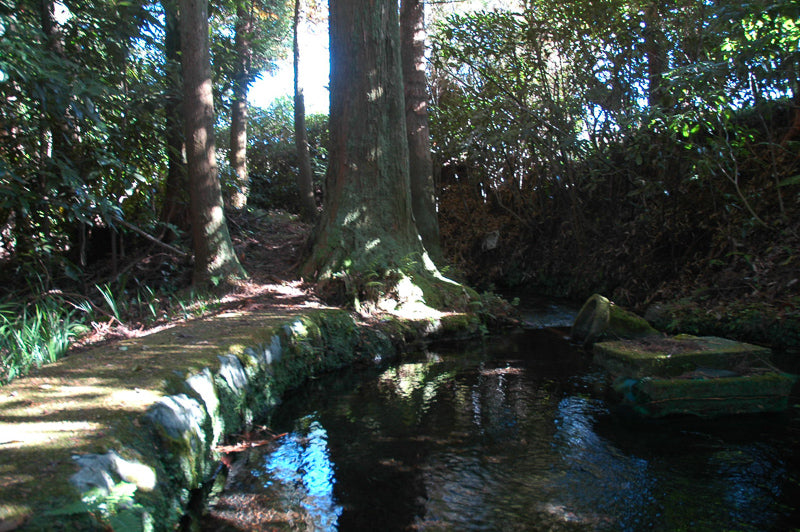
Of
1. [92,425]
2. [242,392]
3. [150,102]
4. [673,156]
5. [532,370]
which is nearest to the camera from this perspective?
[92,425]

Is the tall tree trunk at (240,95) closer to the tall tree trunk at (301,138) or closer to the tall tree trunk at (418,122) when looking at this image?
the tall tree trunk at (301,138)

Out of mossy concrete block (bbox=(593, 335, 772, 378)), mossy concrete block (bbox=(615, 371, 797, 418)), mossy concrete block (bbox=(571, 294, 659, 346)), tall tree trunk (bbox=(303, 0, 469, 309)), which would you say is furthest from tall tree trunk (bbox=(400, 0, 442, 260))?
mossy concrete block (bbox=(615, 371, 797, 418))

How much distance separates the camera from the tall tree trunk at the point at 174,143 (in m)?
8.25

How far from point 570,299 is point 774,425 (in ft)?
22.0

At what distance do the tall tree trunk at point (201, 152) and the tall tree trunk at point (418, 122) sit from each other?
4.33 meters

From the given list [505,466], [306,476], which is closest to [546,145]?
[505,466]

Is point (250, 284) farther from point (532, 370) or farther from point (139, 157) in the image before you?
point (532, 370)

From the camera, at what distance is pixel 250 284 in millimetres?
7199

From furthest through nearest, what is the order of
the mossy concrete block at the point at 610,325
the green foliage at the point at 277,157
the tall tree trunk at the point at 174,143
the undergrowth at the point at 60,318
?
1. the green foliage at the point at 277,157
2. the tall tree trunk at the point at 174,143
3. the mossy concrete block at the point at 610,325
4. the undergrowth at the point at 60,318

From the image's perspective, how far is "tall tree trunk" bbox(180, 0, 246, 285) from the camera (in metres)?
6.60

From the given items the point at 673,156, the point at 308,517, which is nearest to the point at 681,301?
the point at 673,156

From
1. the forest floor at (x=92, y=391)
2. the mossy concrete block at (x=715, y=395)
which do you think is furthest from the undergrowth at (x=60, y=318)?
the mossy concrete block at (x=715, y=395)

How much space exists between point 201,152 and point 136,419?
4.94 m

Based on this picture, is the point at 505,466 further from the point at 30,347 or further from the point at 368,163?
the point at 368,163
